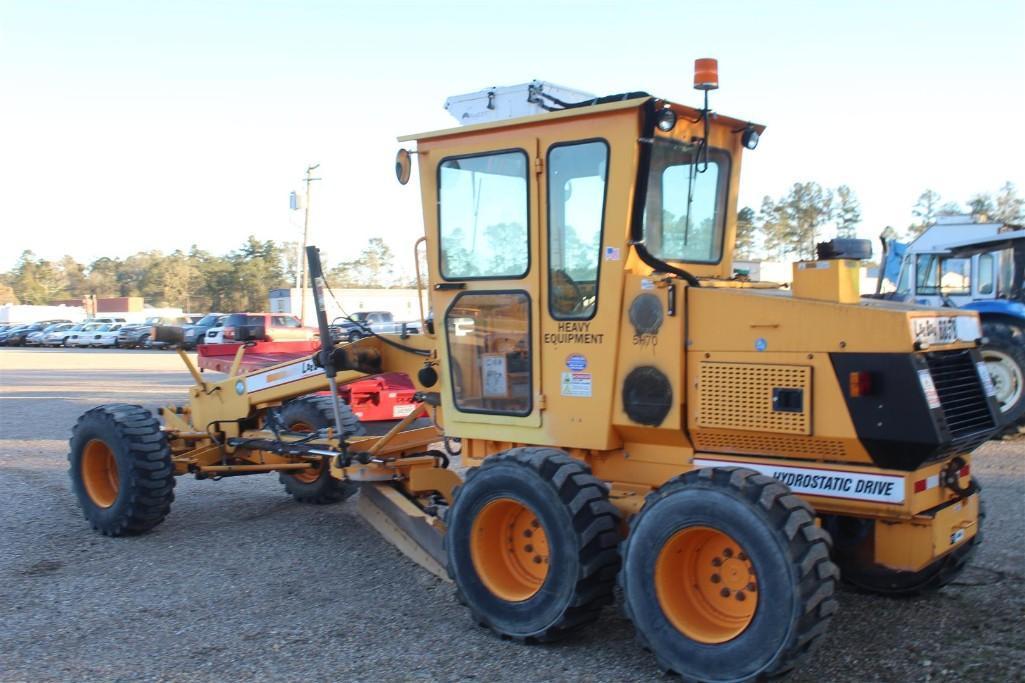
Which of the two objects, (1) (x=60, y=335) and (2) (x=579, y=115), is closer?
(2) (x=579, y=115)

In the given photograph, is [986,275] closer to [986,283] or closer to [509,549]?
[986,283]

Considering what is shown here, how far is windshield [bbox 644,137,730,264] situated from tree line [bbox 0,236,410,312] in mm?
42561

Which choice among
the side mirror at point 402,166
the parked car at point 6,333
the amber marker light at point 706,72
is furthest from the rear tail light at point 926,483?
the parked car at point 6,333

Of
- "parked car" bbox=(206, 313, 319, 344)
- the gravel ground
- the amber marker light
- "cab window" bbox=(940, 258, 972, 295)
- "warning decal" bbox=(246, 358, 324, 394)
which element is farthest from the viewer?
"cab window" bbox=(940, 258, 972, 295)

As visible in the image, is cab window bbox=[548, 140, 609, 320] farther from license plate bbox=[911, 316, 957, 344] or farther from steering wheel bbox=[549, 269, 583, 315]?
license plate bbox=[911, 316, 957, 344]

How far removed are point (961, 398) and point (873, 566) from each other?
3.18 ft

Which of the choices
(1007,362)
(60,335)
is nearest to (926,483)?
(1007,362)

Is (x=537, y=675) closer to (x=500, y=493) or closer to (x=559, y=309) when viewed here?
(x=500, y=493)

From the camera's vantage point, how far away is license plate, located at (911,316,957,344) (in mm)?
4422

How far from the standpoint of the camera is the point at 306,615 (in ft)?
18.4

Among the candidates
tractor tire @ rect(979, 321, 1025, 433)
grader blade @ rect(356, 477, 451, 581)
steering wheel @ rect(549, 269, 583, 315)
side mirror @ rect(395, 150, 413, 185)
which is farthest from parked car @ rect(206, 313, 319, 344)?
tractor tire @ rect(979, 321, 1025, 433)

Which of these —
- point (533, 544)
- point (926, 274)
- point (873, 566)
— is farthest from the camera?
point (926, 274)

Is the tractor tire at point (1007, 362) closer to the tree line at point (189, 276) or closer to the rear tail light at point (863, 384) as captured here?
the rear tail light at point (863, 384)

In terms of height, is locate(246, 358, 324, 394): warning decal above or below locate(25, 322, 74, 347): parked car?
above
